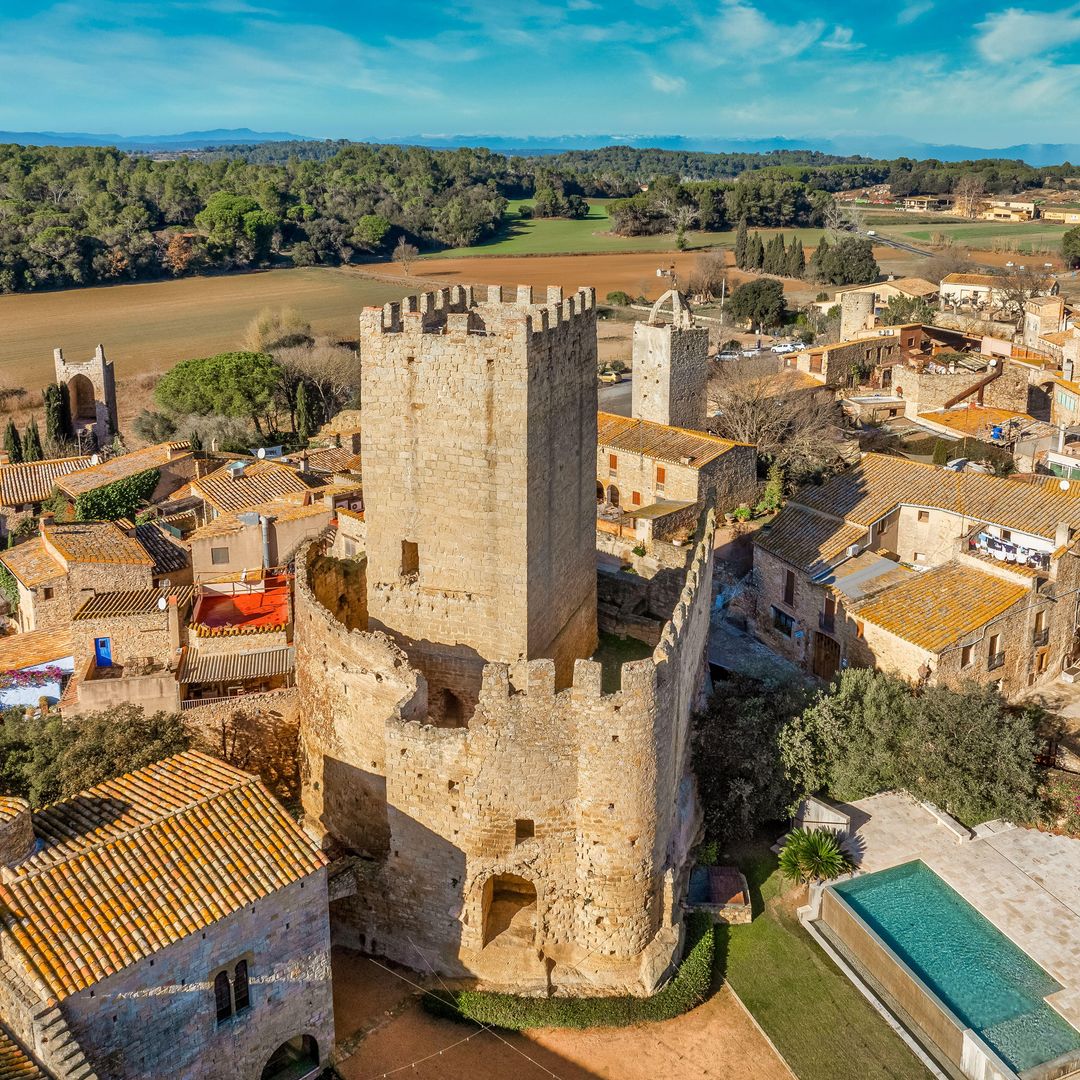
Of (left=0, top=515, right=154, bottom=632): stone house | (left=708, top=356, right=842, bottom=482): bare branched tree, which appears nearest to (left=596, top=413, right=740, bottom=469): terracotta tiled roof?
(left=708, top=356, right=842, bottom=482): bare branched tree

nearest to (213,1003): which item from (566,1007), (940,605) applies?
(566,1007)

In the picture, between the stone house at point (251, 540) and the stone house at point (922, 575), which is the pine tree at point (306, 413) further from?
the stone house at point (922, 575)

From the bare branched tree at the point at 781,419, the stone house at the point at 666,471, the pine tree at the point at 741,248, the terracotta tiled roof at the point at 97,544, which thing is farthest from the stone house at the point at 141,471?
the pine tree at the point at 741,248

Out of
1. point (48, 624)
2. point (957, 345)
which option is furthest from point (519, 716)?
point (957, 345)

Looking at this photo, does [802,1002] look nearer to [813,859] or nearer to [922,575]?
[813,859]

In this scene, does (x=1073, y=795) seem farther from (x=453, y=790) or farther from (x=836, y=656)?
(x=453, y=790)

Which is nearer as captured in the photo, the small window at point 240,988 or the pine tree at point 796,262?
the small window at point 240,988
